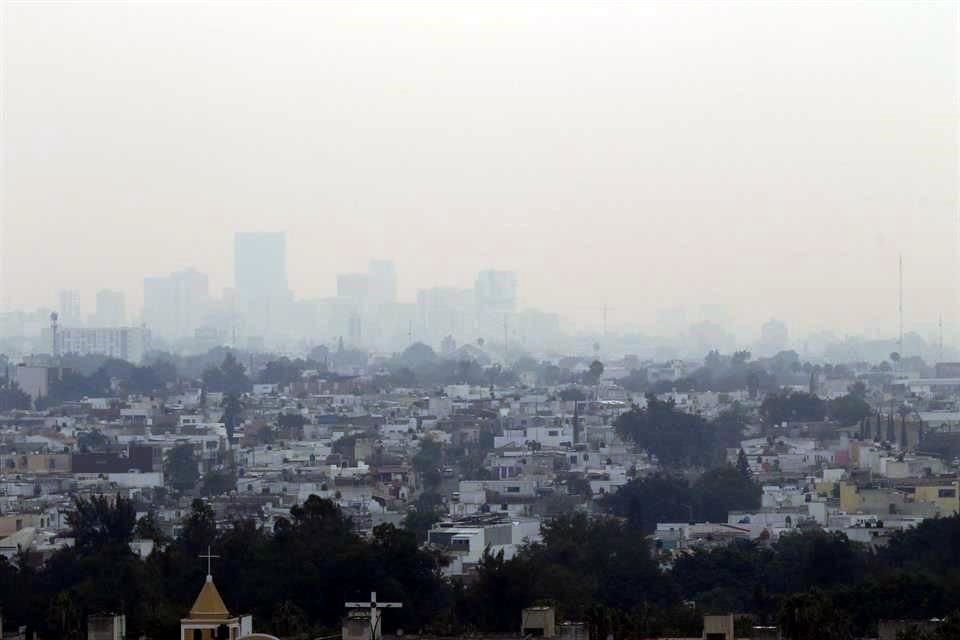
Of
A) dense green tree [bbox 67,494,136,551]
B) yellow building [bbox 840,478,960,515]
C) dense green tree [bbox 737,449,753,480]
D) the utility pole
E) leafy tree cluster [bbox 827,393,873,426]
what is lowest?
yellow building [bbox 840,478,960,515]

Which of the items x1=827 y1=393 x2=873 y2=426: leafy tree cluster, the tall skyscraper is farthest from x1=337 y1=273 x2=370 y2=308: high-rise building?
x1=827 y1=393 x2=873 y2=426: leafy tree cluster

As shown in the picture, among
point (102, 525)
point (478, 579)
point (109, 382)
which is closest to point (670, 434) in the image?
point (102, 525)

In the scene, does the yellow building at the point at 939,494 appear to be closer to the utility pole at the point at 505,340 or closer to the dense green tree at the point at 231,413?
the dense green tree at the point at 231,413

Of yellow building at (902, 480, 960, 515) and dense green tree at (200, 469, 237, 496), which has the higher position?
yellow building at (902, 480, 960, 515)

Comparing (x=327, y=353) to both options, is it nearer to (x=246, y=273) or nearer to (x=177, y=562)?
(x=246, y=273)

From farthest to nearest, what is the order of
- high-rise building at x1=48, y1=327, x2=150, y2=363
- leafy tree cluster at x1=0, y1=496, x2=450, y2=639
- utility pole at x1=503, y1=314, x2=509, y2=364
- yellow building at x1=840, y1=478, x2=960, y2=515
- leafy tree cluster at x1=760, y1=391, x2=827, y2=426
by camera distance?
utility pole at x1=503, y1=314, x2=509, y2=364
high-rise building at x1=48, y1=327, x2=150, y2=363
leafy tree cluster at x1=760, y1=391, x2=827, y2=426
yellow building at x1=840, y1=478, x2=960, y2=515
leafy tree cluster at x1=0, y1=496, x2=450, y2=639

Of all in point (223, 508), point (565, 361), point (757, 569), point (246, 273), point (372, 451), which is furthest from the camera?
point (246, 273)

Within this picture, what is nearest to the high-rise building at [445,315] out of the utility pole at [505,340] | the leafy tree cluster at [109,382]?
the utility pole at [505,340]

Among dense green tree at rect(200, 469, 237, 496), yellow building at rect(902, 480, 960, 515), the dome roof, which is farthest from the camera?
dense green tree at rect(200, 469, 237, 496)

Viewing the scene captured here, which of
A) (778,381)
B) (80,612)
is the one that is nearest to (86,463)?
(80,612)

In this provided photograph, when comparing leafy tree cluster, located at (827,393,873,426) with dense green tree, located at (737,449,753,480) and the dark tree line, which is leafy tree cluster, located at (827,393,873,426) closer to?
dense green tree, located at (737,449,753,480)

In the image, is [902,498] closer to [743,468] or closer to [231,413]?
[743,468]
